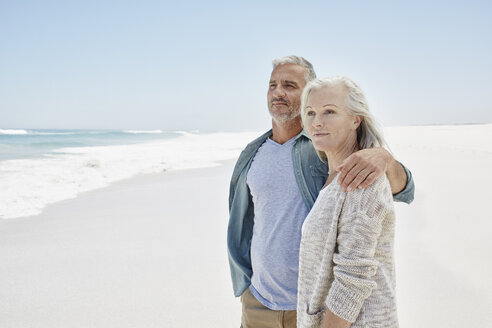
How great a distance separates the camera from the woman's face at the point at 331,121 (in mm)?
1525

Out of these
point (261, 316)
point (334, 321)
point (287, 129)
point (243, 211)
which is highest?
point (287, 129)

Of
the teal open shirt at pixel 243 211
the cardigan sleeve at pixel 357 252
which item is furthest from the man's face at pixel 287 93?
the cardigan sleeve at pixel 357 252

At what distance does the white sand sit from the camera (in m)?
3.39

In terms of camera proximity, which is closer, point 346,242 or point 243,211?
point 346,242

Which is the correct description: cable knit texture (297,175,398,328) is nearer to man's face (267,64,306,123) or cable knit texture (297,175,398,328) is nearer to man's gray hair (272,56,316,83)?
man's face (267,64,306,123)

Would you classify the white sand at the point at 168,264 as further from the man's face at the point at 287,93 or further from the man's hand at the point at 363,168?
the man's hand at the point at 363,168

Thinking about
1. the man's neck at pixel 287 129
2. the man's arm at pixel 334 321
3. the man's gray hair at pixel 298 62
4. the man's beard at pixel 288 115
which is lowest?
the man's arm at pixel 334 321

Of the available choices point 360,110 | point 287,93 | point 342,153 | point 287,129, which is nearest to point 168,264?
point 287,129

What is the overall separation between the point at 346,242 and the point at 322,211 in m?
0.16

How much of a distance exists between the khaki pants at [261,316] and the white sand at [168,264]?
→ 114 cm

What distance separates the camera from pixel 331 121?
1526 mm

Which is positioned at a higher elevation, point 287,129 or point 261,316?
point 287,129

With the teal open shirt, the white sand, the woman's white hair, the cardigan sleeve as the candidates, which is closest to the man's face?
the teal open shirt

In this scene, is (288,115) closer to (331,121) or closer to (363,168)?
(331,121)
